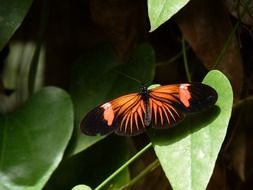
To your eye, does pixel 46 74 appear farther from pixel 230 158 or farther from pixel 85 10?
pixel 230 158

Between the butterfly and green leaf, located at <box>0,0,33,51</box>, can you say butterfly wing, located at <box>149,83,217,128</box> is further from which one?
green leaf, located at <box>0,0,33,51</box>

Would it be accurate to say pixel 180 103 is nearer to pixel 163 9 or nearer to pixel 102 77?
pixel 163 9

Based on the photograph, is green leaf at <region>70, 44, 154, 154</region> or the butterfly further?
green leaf at <region>70, 44, 154, 154</region>

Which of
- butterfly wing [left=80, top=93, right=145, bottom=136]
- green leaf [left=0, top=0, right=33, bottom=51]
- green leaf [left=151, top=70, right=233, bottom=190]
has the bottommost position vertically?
green leaf [left=151, top=70, right=233, bottom=190]

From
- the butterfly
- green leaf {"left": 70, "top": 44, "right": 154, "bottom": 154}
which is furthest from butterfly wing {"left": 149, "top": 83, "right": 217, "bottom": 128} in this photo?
green leaf {"left": 70, "top": 44, "right": 154, "bottom": 154}

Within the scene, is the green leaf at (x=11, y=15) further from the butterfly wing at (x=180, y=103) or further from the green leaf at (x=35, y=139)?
the butterfly wing at (x=180, y=103)

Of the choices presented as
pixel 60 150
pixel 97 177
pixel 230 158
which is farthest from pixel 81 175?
pixel 230 158

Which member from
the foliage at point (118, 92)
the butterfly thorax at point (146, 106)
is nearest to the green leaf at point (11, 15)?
the foliage at point (118, 92)
